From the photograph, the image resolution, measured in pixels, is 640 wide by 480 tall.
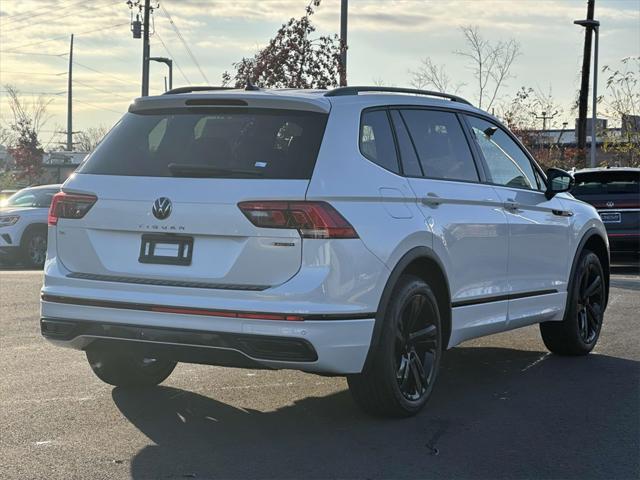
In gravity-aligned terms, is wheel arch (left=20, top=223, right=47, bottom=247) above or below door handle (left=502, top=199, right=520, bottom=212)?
below

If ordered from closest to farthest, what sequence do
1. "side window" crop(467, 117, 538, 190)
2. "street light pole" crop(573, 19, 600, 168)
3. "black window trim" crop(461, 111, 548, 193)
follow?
"black window trim" crop(461, 111, 548, 193)
"side window" crop(467, 117, 538, 190)
"street light pole" crop(573, 19, 600, 168)

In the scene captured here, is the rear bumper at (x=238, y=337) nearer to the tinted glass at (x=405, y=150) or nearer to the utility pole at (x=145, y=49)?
the tinted glass at (x=405, y=150)

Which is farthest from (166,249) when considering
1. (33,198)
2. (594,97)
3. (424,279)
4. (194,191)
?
(594,97)

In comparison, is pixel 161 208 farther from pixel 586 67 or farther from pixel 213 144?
pixel 586 67

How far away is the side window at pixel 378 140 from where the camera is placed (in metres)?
5.78

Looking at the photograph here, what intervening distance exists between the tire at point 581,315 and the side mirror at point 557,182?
0.72m

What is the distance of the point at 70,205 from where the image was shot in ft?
18.9

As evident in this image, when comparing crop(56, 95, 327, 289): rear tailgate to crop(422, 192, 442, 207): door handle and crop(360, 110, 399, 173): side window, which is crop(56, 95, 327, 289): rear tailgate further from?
crop(422, 192, 442, 207): door handle


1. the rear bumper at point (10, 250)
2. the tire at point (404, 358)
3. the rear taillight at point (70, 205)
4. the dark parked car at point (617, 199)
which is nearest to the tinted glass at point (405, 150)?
the tire at point (404, 358)

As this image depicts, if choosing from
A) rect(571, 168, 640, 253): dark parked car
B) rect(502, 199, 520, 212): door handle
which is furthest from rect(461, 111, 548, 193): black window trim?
rect(571, 168, 640, 253): dark parked car

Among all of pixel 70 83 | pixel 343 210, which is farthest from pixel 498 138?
pixel 70 83

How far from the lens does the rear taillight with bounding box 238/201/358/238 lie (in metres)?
5.22

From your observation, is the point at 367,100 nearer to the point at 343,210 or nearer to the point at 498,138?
the point at 343,210

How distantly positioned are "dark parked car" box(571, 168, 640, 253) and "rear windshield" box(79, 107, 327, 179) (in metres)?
11.3
